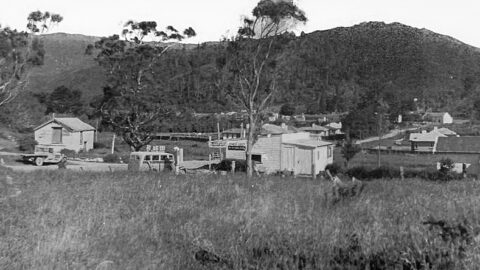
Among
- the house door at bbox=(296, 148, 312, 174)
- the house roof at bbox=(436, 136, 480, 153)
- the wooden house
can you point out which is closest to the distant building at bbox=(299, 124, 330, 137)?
the house roof at bbox=(436, 136, 480, 153)

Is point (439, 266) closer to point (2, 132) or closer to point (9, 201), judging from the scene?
point (9, 201)

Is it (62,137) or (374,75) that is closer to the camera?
(62,137)

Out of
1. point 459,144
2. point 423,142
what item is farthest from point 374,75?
point 459,144

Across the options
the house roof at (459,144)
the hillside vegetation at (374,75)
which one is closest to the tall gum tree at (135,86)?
the house roof at (459,144)

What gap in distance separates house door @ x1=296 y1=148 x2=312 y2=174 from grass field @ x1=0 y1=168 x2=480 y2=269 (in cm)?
2916

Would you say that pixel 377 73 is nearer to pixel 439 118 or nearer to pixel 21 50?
pixel 439 118

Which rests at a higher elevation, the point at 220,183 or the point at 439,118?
the point at 439,118

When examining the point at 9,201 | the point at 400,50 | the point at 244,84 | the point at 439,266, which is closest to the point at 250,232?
the point at 439,266

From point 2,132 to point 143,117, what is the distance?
18.9m

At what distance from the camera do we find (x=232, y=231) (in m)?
5.52

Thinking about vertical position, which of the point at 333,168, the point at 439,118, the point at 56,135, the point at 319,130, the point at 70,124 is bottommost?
the point at 333,168

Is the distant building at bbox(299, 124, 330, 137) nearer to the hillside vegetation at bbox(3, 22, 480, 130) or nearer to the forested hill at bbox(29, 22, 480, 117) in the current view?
the hillside vegetation at bbox(3, 22, 480, 130)

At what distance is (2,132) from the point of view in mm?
48188

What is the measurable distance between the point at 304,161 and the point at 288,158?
1578 millimetres
